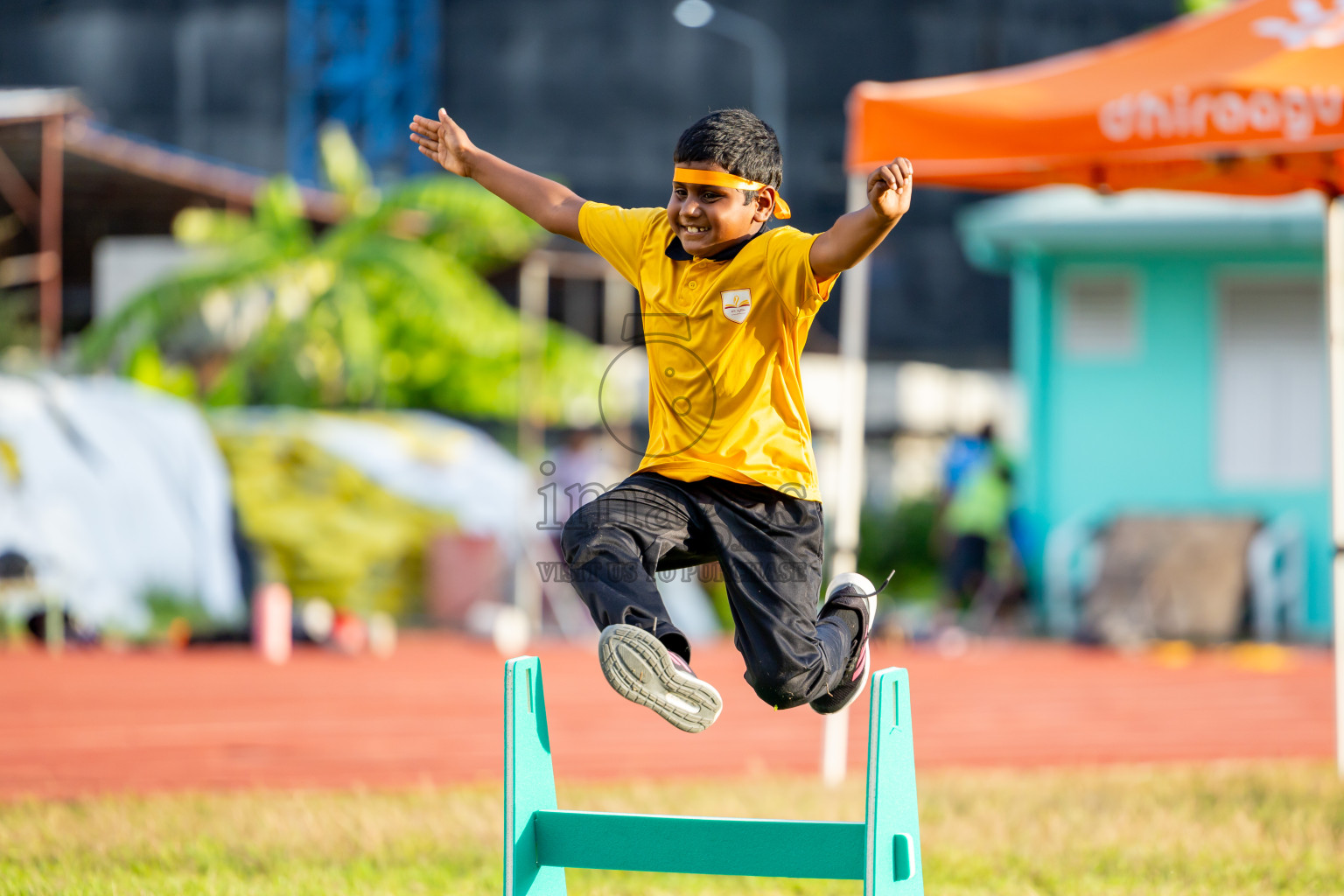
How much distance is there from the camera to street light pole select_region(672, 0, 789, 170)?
32.2 metres

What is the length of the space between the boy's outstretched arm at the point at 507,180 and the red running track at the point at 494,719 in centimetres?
374

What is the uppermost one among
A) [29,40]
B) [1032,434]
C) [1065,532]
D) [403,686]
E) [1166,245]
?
[29,40]

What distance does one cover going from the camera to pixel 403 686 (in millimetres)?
10938

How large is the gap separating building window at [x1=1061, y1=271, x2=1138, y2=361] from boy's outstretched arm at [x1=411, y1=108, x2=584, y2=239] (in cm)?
1159

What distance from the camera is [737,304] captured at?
12.7 ft

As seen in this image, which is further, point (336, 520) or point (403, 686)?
point (336, 520)

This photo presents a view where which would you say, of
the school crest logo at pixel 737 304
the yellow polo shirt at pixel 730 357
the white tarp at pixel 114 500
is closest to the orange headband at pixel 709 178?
the yellow polo shirt at pixel 730 357

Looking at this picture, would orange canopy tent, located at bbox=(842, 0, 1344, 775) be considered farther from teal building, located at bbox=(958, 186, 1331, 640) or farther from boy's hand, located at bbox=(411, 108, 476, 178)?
teal building, located at bbox=(958, 186, 1331, 640)

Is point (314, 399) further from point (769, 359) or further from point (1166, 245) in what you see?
point (769, 359)

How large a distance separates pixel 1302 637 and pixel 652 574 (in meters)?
11.5

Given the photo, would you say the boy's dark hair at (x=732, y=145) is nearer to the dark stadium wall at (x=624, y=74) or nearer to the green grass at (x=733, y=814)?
the green grass at (x=733, y=814)

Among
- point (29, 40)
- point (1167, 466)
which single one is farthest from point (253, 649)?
point (29, 40)

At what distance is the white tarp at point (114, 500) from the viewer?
12484 mm

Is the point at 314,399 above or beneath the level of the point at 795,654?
above
